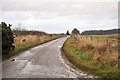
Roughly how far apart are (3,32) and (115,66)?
751 centimetres

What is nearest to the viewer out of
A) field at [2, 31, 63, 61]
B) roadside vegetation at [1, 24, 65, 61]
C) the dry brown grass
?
the dry brown grass

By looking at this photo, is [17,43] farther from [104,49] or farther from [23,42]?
[104,49]

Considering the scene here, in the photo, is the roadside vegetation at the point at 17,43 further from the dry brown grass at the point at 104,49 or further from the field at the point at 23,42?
the dry brown grass at the point at 104,49

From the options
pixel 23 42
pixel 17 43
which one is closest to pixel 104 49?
pixel 17 43

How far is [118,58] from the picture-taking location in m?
6.10

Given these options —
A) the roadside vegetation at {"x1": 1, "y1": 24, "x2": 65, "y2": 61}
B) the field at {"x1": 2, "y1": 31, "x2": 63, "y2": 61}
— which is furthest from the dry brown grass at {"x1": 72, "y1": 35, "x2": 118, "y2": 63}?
the field at {"x1": 2, "y1": 31, "x2": 63, "y2": 61}

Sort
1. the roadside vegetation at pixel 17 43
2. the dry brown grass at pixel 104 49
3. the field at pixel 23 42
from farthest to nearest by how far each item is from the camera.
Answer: the field at pixel 23 42 < the roadside vegetation at pixel 17 43 < the dry brown grass at pixel 104 49

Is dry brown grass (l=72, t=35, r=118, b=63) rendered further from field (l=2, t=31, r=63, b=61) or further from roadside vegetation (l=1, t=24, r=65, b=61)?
field (l=2, t=31, r=63, b=61)

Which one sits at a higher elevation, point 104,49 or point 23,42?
point 23,42

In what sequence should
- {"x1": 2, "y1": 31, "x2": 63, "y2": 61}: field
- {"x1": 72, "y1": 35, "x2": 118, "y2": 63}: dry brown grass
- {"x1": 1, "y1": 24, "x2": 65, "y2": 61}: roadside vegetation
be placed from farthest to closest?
{"x1": 2, "y1": 31, "x2": 63, "y2": 61}: field
{"x1": 1, "y1": 24, "x2": 65, "y2": 61}: roadside vegetation
{"x1": 72, "y1": 35, "x2": 118, "y2": 63}: dry brown grass

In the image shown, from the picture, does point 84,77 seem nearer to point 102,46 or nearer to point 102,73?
point 102,73

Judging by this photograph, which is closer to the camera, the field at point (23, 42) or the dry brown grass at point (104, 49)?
the dry brown grass at point (104, 49)

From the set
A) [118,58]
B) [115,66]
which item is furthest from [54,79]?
[118,58]

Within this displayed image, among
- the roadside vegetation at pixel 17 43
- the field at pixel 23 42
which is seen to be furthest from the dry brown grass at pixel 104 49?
the field at pixel 23 42
